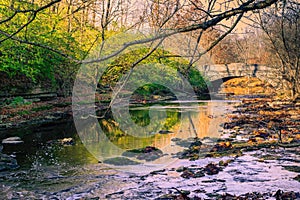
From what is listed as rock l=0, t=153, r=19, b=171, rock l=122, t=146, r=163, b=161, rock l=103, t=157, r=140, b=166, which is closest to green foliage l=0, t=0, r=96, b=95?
rock l=122, t=146, r=163, b=161

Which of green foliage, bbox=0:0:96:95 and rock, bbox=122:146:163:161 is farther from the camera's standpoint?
green foliage, bbox=0:0:96:95

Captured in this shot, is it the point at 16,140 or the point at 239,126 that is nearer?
the point at 16,140

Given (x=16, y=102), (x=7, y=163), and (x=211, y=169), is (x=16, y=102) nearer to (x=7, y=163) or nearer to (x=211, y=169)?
(x=7, y=163)

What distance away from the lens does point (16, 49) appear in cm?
1431

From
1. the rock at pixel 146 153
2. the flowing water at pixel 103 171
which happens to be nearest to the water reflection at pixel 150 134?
the flowing water at pixel 103 171

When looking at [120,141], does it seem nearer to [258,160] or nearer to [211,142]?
[211,142]

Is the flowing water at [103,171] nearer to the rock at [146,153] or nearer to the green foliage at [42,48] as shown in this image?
the rock at [146,153]

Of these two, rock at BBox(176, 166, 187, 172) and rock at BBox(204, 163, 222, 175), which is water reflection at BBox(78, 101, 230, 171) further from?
rock at BBox(204, 163, 222, 175)

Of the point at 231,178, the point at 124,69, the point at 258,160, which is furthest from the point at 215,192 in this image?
the point at 124,69

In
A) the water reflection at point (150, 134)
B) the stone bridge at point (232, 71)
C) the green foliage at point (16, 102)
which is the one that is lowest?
the water reflection at point (150, 134)

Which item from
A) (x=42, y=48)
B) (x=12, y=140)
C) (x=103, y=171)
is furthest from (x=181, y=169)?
(x=42, y=48)

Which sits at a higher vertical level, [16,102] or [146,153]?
[16,102]

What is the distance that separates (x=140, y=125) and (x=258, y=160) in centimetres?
681

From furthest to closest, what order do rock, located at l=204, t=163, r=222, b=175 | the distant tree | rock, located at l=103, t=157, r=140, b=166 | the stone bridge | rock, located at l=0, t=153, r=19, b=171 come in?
1. the stone bridge
2. the distant tree
3. rock, located at l=103, t=157, r=140, b=166
4. rock, located at l=0, t=153, r=19, b=171
5. rock, located at l=204, t=163, r=222, b=175
